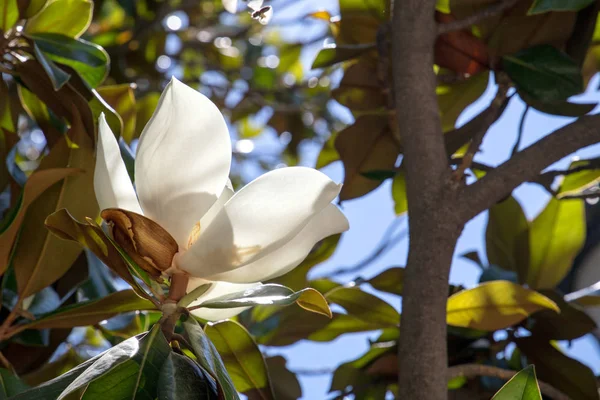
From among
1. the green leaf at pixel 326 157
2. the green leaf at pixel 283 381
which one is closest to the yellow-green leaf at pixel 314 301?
the green leaf at pixel 283 381

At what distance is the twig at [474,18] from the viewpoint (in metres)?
0.77

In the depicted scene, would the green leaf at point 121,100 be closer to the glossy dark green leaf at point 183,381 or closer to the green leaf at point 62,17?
the green leaf at point 62,17

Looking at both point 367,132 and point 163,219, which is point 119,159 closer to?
point 163,219

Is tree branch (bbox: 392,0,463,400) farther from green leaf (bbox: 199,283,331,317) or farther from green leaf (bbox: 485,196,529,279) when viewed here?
green leaf (bbox: 485,196,529,279)

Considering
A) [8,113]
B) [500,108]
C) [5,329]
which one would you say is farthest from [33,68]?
[500,108]

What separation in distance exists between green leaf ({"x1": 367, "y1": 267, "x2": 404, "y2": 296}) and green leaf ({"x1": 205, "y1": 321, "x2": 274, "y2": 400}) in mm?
185

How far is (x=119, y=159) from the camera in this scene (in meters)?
0.54

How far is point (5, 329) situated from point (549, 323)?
610mm

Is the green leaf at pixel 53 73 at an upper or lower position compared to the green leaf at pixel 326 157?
lower

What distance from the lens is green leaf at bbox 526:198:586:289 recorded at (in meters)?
1.00

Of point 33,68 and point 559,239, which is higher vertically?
point 559,239

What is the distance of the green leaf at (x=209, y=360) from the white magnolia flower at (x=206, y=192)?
4cm

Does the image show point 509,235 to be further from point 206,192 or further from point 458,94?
point 206,192

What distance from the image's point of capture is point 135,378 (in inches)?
18.8
